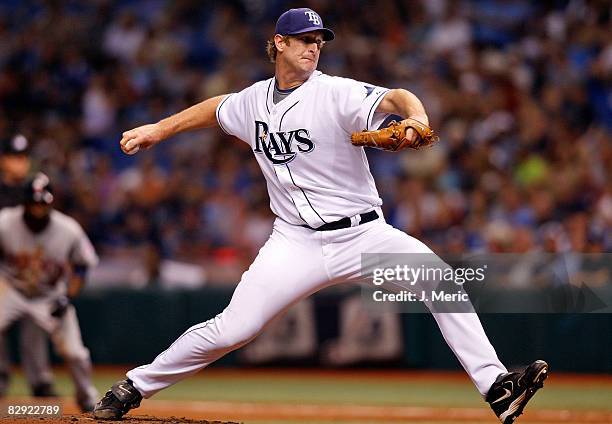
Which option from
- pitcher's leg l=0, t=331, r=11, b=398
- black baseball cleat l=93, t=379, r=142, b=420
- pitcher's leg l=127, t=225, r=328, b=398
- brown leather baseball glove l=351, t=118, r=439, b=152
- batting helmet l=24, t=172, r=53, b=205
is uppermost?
brown leather baseball glove l=351, t=118, r=439, b=152

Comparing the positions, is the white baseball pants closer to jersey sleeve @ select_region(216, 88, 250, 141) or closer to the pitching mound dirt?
the pitching mound dirt

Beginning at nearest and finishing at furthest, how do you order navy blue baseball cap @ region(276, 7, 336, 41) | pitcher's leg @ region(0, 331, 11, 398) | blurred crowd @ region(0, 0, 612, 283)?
navy blue baseball cap @ region(276, 7, 336, 41), pitcher's leg @ region(0, 331, 11, 398), blurred crowd @ region(0, 0, 612, 283)

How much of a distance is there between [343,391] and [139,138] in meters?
4.87

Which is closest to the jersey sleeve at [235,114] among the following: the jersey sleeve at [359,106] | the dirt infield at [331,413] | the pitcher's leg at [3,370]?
the jersey sleeve at [359,106]

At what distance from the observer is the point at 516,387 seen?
486 cm

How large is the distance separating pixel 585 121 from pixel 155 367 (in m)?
7.68

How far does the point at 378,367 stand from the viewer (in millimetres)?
10875

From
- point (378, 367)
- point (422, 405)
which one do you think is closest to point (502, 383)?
point (422, 405)

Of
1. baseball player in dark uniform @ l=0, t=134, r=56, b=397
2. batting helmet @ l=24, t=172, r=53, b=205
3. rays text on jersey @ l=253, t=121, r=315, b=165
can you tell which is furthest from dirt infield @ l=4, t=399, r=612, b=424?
rays text on jersey @ l=253, t=121, r=315, b=165

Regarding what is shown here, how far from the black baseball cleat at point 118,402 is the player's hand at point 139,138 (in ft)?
3.84

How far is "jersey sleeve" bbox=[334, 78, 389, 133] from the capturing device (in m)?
4.96

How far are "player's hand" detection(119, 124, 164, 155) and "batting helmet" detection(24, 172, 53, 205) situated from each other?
2404 mm

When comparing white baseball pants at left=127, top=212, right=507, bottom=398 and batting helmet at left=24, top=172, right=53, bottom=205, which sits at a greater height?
batting helmet at left=24, top=172, right=53, bottom=205

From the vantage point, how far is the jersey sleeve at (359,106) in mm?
4961
